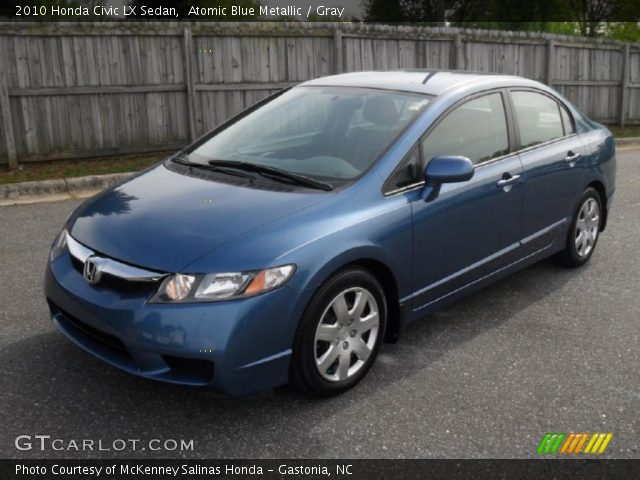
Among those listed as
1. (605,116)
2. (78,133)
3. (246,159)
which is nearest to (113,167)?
(78,133)

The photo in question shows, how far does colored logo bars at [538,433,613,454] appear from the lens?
3.05m

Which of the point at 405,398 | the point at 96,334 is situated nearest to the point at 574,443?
the point at 405,398

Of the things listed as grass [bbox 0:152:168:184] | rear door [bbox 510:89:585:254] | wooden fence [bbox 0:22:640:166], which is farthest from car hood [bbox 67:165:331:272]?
wooden fence [bbox 0:22:640:166]

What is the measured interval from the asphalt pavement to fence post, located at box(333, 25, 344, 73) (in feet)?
23.5

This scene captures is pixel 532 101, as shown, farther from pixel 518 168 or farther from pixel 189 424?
pixel 189 424

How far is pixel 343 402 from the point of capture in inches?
134

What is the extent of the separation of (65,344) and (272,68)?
7580mm

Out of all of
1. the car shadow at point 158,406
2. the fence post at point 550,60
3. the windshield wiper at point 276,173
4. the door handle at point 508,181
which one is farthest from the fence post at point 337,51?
the car shadow at point 158,406

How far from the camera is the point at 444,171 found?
3701 mm

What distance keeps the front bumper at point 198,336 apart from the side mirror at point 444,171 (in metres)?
1.10

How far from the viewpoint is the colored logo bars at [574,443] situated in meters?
3.05

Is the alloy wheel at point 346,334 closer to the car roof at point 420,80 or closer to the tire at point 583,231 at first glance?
the car roof at point 420,80

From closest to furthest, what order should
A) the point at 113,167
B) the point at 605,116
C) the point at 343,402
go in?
1. the point at 343,402
2. the point at 113,167
3. the point at 605,116

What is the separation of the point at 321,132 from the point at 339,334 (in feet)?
4.34
